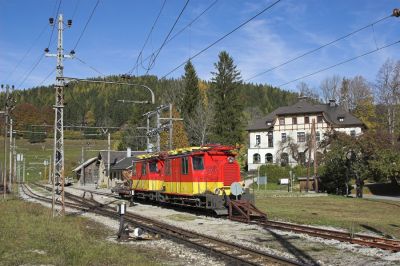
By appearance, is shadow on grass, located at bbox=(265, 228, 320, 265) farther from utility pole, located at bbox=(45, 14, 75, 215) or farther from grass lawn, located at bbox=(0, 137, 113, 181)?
grass lawn, located at bbox=(0, 137, 113, 181)

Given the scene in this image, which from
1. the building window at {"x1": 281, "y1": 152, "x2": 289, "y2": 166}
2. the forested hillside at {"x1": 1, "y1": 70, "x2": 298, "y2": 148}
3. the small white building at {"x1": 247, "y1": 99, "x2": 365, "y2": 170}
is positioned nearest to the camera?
the building window at {"x1": 281, "y1": 152, "x2": 289, "y2": 166}

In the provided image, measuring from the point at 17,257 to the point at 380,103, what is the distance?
227 ft

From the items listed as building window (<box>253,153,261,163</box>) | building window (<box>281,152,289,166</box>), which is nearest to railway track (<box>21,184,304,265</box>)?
building window (<box>281,152,289,166</box>)

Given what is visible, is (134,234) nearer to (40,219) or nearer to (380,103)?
(40,219)

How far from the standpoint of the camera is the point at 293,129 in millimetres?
72250

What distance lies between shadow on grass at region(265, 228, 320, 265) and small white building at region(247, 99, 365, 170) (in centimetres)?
5490

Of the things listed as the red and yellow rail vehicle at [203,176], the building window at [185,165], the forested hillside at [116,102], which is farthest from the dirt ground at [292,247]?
the forested hillside at [116,102]

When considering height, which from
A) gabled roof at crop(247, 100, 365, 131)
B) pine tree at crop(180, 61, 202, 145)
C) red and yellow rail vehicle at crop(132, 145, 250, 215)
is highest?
pine tree at crop(180, 61, 202, 145)

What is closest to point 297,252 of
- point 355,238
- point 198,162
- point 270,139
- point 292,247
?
point 292,247

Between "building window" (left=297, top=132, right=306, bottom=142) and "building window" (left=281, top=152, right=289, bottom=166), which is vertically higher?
"building window" (left=297, top=132, right=306, bottom=142)

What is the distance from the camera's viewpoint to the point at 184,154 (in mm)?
25203

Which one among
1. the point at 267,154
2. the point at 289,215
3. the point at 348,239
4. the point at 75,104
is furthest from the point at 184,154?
the point at 75,104

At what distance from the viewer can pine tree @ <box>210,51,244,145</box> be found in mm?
75375

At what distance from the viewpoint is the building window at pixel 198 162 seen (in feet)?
77.9
